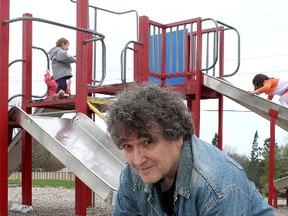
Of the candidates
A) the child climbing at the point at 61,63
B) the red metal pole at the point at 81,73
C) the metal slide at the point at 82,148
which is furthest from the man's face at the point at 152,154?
the child climbing at the point at 61,63

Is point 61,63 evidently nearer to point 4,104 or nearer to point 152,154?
point 4,104

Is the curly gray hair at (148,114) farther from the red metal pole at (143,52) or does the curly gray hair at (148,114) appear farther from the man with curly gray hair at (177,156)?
the red metal pole at (143,52)

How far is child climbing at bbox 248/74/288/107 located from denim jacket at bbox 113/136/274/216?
4613 millimetres

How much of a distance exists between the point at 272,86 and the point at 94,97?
238 centimetres

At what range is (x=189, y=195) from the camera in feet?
5.42

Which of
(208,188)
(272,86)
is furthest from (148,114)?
(272,86)

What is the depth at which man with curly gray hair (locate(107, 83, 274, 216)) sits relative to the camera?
160 cm

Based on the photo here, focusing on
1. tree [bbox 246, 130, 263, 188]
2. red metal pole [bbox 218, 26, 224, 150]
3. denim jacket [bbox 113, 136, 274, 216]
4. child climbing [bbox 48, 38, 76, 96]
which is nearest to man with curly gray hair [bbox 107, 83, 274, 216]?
denim jacket [bbox 113, 136, 274, 216]

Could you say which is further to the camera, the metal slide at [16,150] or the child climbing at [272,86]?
the child climbing at [272,86]

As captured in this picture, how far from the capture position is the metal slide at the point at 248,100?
5.66m

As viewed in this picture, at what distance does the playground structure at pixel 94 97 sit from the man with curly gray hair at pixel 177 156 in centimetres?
225

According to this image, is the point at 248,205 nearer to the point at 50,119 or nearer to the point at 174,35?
the point at 50,119

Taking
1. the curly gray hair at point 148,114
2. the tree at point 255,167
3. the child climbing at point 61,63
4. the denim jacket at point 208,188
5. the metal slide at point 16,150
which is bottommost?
the tree at point 255,167

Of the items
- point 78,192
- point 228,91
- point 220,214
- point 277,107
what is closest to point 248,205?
point 220,214
